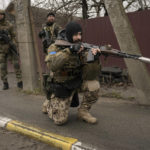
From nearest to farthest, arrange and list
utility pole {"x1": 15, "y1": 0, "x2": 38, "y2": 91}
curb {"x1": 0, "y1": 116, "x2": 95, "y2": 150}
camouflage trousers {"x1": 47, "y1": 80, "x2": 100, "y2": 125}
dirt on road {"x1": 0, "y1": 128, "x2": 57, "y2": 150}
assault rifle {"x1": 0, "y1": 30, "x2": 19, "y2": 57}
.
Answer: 1. curb {"x1": 0, "y1": 116, "x2": 95, "y2": 150}
2. dirt on road {"x1": 0, "y1": 128, "x2": 57, "y2": 150}
3. camouflage trousers {"x1": 47, "y1": 80, "x2": 100, "y2": 125}
4. utility pole {"x1": 15, "y1": 0, "x2": 38, "y2": 91}
5. assault rifle {"x1": 0, "y1": 30, "x2": 19, "y2": 57}

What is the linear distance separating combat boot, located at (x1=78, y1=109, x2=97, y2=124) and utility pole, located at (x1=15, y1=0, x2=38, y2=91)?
2.19 m

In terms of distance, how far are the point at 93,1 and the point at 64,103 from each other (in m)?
7.29

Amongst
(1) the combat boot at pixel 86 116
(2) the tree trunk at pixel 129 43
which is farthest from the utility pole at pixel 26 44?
(1) the combat boot at pixel 86 116

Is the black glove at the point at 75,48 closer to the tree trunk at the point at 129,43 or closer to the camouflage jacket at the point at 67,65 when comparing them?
the camouflage jacket at the point at 67,65

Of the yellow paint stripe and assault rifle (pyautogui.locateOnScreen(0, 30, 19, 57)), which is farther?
assault rifle (pyautogui.locateOnScreen(0, 30, 19, 57))

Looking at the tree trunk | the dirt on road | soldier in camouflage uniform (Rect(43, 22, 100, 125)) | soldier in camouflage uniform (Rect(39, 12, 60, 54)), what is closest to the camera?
the dirt on road

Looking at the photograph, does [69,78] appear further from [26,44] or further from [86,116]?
[26,44]

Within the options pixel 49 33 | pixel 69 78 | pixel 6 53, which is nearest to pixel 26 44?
pixel 49 33

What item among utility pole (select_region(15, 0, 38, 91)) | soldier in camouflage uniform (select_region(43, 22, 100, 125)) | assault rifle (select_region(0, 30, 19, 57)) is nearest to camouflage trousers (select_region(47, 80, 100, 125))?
soldier in camouflage uniform (select_region(43, 22, 100, 125))

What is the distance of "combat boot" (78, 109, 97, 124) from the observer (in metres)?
2.48

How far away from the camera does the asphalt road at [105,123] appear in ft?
6.64

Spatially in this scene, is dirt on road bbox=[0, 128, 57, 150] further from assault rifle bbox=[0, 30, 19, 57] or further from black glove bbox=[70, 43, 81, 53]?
assault rifle bbox=[0, 30, 19, 57]

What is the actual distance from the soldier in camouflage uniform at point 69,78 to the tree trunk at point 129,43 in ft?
2.85

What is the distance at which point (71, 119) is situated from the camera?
8.90 ft
